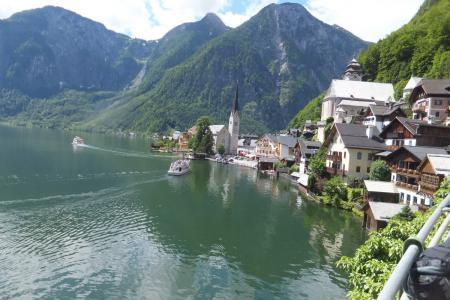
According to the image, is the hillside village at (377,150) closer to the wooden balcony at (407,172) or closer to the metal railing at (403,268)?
the wooden balcony at (407,172)

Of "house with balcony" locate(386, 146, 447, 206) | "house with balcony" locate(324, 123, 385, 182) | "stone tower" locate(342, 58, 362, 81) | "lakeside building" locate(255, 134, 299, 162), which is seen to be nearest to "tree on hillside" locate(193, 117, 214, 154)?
"lakeside building" locate(255, 134, 299, 162)

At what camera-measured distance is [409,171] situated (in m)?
45.0

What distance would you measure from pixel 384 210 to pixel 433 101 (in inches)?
1356

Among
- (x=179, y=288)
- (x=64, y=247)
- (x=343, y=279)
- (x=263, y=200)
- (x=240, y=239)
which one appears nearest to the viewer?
(x=179, y=288)

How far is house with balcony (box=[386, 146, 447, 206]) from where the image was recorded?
4303cm

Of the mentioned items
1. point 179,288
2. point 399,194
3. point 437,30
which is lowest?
point 179,288

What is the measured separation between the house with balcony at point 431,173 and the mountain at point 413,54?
54.4 m

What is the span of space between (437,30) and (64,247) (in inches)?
4357

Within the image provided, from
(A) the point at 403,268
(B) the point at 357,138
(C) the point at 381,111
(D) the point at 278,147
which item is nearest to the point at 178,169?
(B) the point at 357,138

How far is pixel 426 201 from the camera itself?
40.0 meters

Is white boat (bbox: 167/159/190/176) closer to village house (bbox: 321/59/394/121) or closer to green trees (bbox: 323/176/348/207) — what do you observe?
green trees (bbox: 323/176/348/207)

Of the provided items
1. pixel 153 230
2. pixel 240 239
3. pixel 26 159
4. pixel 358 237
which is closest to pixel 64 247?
A: pixel 153 230

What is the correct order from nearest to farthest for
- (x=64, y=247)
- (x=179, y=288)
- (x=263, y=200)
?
(x=179, y=288) < (x=64, y=247) < (x=263, y=200)

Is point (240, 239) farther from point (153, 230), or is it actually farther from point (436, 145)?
point (436, 145)
